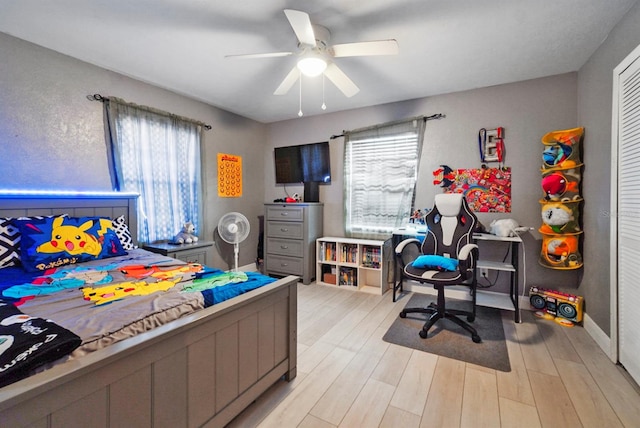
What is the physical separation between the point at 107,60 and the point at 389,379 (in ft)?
11.6

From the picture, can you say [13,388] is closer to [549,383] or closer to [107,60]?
[549,383]

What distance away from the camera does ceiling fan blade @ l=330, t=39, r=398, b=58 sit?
1.85 meters

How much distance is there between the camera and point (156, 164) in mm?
3172

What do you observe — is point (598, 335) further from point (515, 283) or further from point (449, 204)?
point (449, 204)

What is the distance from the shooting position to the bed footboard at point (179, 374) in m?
0.78

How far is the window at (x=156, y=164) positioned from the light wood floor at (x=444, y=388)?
6.98ft

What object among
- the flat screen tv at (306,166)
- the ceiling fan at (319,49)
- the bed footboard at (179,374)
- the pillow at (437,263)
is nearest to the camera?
the bed footboard at (179,374)

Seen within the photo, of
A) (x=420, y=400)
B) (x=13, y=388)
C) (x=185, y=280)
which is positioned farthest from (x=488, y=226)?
(x=13, y=388)

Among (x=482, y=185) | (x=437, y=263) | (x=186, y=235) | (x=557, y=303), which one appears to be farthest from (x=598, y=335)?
(x=186, y=235)

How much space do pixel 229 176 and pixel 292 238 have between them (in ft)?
4.25

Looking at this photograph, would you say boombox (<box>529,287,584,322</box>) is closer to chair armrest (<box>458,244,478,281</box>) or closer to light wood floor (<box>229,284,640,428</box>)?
light wood floor (<box>229,284,640,428</box>)

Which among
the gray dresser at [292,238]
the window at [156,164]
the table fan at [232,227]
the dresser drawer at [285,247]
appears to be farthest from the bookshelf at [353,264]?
the window at [156,164]

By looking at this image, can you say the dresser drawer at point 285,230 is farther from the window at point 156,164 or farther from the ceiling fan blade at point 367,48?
the ceiling fan blade at point 367,48

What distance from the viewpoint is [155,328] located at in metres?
1.11
